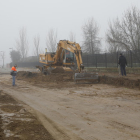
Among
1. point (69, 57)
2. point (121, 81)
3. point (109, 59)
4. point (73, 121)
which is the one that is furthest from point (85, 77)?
point (109, 59)

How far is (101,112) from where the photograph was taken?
248 inches

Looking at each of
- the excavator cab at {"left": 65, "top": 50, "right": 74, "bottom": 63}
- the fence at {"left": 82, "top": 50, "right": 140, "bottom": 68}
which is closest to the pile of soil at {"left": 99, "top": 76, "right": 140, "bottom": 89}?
the excavator cab at {"left": 65, "top": 50, "right": 74, "bottom": 63}

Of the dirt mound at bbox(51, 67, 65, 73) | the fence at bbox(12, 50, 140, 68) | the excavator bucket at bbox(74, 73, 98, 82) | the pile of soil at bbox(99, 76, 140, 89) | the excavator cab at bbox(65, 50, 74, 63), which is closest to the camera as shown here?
the pile of soil at bbox(99, 76, 140, 89)

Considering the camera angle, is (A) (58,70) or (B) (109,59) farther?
(B) (109,59)

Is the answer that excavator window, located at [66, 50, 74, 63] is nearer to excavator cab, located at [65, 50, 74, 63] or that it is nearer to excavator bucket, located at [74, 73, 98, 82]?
excavator cab, located at [65, 50, 74, 63]

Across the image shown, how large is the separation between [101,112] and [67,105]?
158 centimetres

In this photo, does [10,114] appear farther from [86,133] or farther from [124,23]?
[124,23]

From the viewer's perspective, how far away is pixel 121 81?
13336mm

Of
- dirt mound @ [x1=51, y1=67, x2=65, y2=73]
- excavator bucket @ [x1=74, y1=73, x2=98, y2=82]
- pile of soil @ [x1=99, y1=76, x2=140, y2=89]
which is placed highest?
dirt mound @ [x1=51, y1=67, x2=65, y2=73]

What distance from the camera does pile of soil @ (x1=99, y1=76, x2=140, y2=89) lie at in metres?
12.2

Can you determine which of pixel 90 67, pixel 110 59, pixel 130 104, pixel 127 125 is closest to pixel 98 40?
pixel 90 67

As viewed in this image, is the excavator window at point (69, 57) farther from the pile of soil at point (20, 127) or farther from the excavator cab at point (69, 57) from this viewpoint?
the pile of soil at point (20, 127)

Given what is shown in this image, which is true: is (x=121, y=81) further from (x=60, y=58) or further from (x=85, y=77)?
(x=60, y=58)

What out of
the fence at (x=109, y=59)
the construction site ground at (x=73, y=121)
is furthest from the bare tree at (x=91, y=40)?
the construction site ground at (x=73, y=121)
